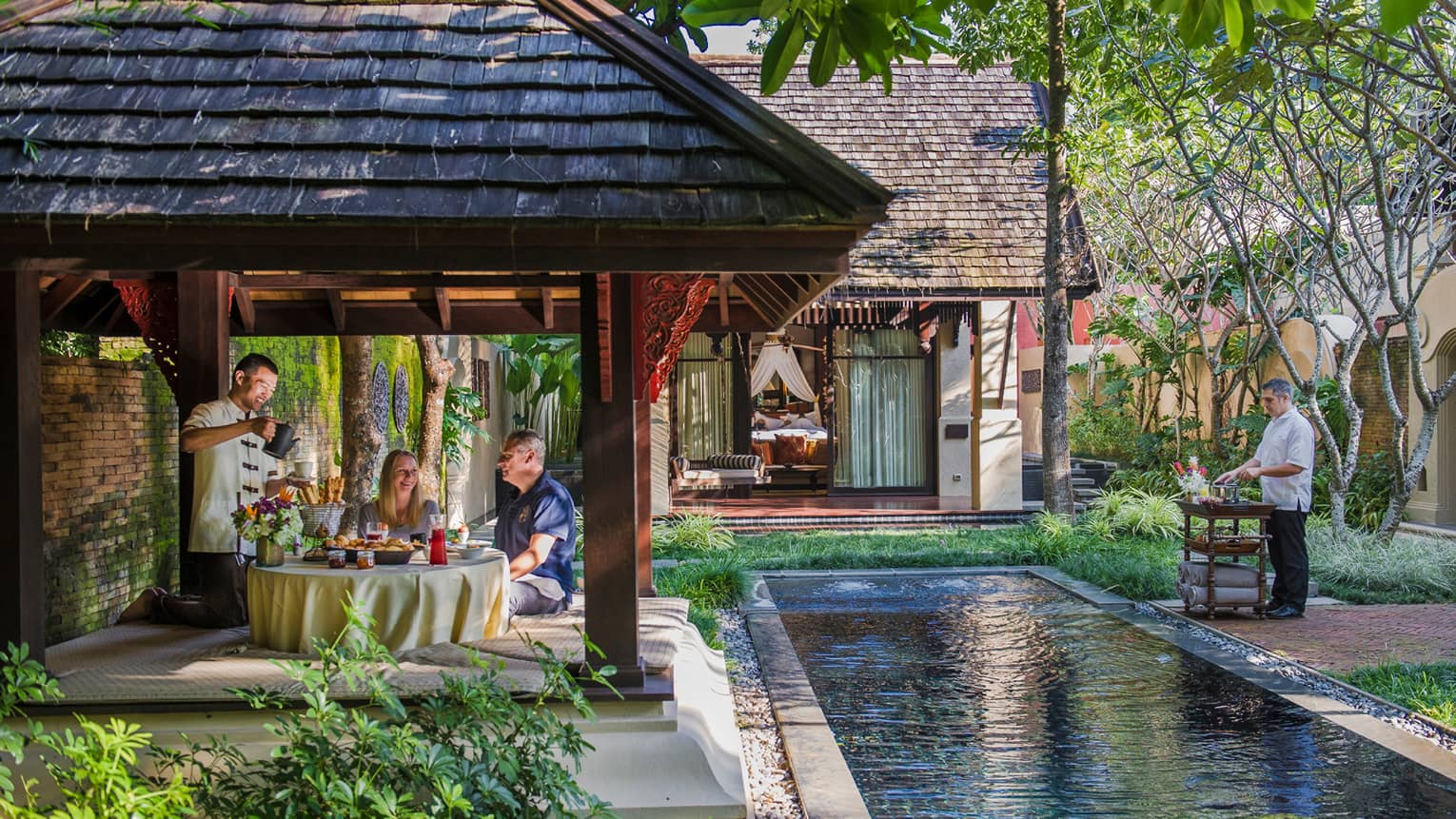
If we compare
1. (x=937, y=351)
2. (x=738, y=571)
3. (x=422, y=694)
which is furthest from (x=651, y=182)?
(x=937, y=351)

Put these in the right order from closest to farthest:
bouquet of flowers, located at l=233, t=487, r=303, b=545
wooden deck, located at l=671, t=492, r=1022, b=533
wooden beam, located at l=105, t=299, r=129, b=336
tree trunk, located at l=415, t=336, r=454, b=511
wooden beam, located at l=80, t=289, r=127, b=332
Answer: bouquet of flowers, located at l=233, t=487, r=303, b=545 → wooden beam, located at l=80, t=289, r=127, b=332 → wooden beam, located at l=105, t=299, r=129, b=336 → tree trunk, located at l=415, t=336, r=454, b=511 → wooden deck, located at l=671, t=492, r=1022, b=533

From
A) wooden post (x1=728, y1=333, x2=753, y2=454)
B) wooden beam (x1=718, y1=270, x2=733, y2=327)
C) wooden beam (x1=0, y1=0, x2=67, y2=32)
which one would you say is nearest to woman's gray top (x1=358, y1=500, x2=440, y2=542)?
wooden beam (x1=718, y1=270, x2=733, y2=327)

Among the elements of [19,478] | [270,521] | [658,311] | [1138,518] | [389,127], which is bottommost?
[1138,518]

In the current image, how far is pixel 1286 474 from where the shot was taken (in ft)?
29.7

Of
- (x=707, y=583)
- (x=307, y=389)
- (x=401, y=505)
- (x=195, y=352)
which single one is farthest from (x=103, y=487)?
(x=707, y=583)

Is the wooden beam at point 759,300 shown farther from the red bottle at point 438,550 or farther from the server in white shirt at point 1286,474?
the server in white shirt at point 1286,474

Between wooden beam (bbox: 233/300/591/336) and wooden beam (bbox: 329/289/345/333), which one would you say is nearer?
wooden beam (bbox: 329/289/345/333)

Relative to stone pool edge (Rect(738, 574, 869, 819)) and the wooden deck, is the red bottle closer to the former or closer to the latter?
stone pool edge (Rect(738, 574, 869, 819))

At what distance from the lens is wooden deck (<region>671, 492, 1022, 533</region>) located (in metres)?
16.0

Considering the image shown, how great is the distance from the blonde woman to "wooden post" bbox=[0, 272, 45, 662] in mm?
1772

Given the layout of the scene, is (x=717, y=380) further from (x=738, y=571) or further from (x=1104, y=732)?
(x=1104, y=732)

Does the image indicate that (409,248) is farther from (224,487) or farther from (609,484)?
(224,487)

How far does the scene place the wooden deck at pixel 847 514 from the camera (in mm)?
15984

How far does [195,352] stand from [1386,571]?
9.87m
